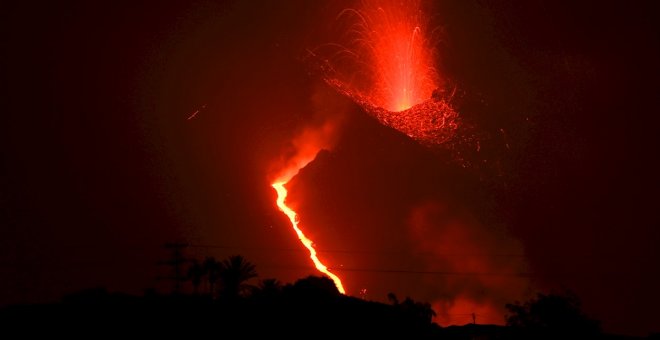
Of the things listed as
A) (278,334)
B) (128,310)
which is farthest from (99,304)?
(278,334)

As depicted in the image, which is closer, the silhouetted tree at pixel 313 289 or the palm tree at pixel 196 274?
the silhouetted tree at pixel 313 289

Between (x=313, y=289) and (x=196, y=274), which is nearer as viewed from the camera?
(x=313, y=289)

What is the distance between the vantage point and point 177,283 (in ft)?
222

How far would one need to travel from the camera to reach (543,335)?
168 feet

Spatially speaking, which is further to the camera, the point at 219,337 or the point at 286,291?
the point at 286,291

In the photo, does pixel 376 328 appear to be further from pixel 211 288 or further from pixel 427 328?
pixel 211 288

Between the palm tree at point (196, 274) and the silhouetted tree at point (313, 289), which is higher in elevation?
the palm tree at point (196, 274)

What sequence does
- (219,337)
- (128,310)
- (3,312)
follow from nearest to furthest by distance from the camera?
(219,337), (128,310), (3,312)

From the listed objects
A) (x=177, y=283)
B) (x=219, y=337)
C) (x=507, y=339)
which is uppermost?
(x=177, y=283)

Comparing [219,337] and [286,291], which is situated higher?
[286,291]

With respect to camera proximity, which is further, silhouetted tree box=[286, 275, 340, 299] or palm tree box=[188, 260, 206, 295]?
palm tree box=[188, 260, 206, 295]

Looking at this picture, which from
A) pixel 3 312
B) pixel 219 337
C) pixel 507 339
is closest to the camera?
pixel 219 337

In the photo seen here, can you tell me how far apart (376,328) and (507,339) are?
13925 millimetres

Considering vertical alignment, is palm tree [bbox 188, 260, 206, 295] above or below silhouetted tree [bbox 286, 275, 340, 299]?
above
